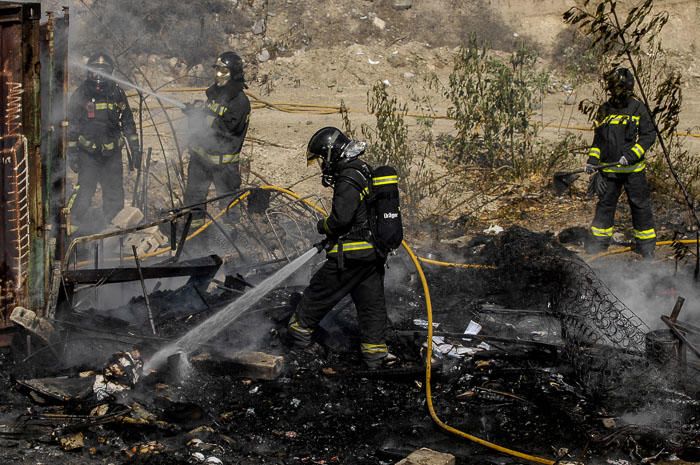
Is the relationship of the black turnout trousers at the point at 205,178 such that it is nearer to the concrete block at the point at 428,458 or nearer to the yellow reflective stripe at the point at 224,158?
the yellow reflective stripe at the point at 224,158

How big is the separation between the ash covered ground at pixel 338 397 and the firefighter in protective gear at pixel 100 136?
274 centimetres

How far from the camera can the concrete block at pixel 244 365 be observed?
5.89m

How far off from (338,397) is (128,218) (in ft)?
13.9

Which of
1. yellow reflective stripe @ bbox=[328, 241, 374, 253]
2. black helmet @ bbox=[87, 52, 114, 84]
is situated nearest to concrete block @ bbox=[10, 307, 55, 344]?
yellow reflective stripe @ bbox=[328, 241, 374, 253]

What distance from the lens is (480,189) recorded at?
10.5 meters

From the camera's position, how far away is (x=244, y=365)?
5.91 m

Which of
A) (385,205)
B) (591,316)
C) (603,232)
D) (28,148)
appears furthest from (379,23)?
(28,148)

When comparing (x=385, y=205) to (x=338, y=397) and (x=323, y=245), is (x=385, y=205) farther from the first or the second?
(x=338, y=397)

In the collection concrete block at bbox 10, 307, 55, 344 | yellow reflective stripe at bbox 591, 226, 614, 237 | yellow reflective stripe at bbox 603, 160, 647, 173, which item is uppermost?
yellow reflective stripe at bbox 603, 160, 647, 173

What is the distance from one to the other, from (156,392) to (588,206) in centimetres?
652

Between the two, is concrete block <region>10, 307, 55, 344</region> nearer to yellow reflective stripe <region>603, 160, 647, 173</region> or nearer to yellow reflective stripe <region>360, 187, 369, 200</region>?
yellow reflective stripe <region>360, 187, 369, 200</region>

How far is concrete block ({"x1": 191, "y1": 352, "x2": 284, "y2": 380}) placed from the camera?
5.89 m

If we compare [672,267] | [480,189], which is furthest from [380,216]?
[480,189]

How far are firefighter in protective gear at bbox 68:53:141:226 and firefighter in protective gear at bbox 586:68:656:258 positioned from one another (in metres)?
5.26
